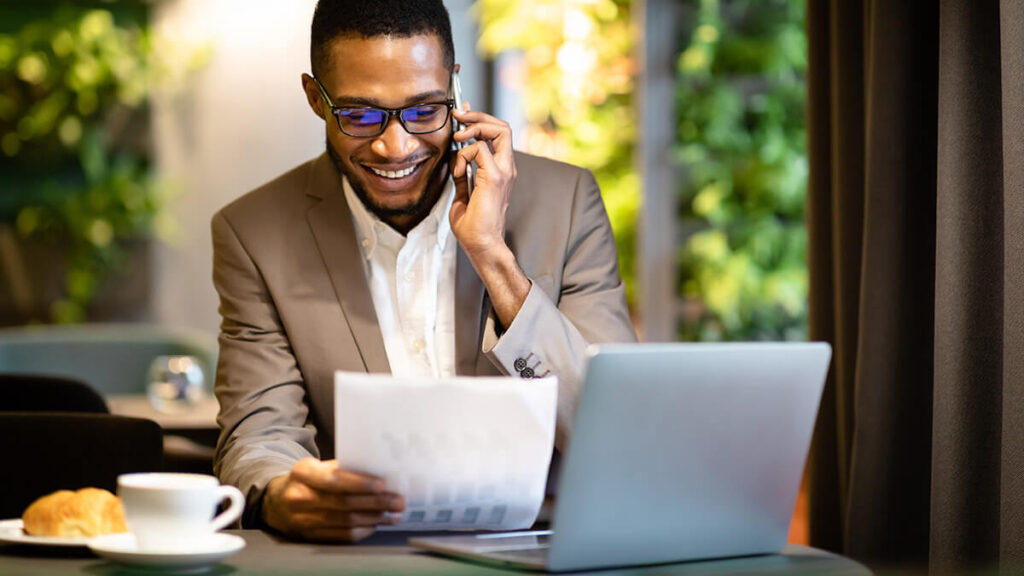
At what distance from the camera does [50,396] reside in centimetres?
238

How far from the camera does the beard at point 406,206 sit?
2121 millimetres

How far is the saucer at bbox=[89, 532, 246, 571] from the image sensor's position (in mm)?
1247

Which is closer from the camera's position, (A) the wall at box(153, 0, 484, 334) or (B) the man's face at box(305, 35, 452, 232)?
(B) the man's face at box(305, 35, 452, 232)

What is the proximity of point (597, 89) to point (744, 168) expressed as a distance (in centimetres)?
112

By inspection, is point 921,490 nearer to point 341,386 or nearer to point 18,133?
point 341,386

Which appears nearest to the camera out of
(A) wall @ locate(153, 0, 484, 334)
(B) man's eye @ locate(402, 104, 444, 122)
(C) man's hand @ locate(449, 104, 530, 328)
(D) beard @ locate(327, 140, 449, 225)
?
(C) man's hand @ locate(449, 104, 530, 328)

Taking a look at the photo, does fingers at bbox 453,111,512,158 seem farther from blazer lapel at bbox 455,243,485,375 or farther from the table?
the table

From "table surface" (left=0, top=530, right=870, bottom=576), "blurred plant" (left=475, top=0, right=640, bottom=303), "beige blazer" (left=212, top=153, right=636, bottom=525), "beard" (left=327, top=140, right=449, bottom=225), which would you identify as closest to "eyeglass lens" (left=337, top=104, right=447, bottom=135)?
"beard" (left=327, top=140, right=449, bottom=225)

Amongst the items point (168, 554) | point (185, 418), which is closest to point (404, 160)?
point (168, 554)

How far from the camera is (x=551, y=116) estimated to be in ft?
21.2

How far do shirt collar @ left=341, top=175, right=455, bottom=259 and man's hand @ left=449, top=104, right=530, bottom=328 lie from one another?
12cm

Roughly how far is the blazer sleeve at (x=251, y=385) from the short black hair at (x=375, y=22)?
360mm

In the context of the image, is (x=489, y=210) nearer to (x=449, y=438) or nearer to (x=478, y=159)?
(x=478, y=159)

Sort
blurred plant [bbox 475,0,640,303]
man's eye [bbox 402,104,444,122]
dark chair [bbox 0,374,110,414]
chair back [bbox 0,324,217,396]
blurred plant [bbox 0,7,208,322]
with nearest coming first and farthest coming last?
man's eye [bbox 402,104,444,122] → dark chair [bbox 0,374,110,414] → chair back [bbox 0,324,217,396] → blurred plant [bbox 0,7,208,322] → blurred plant [bbox 475,0,640,303]
